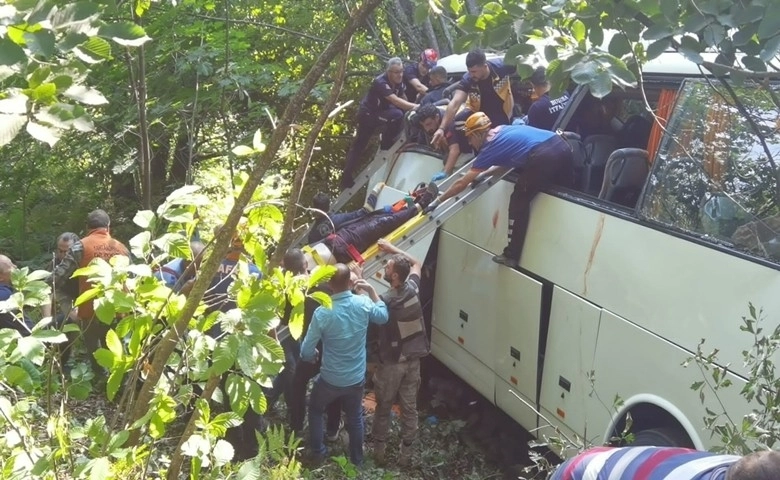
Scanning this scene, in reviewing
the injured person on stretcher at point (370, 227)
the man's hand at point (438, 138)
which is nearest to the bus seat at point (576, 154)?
the injured person on stretcher at point (370, 227)

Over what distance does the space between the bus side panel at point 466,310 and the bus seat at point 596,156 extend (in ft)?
2.97

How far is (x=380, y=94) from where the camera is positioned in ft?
28.0

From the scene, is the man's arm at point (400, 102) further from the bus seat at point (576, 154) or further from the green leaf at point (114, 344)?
the green leaf at point (114, 344)

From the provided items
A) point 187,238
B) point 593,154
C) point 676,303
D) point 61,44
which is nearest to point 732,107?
point 676,303

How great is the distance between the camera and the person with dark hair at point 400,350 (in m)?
5.76

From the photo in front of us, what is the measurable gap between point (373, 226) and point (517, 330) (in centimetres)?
139

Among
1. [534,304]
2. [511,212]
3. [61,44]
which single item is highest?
[61,44]

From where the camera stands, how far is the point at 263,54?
10.3m

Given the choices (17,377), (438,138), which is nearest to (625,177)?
(438,138)

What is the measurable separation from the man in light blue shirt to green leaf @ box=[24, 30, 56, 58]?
3318 millimetres

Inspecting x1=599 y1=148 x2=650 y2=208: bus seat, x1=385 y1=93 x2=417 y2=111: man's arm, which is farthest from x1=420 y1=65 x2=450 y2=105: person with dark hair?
x1=599 y1=148 x2=650 y2=208: bus seat

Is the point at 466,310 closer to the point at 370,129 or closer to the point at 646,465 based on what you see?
the point at 370,129

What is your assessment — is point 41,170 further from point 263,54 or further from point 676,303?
point 676,303

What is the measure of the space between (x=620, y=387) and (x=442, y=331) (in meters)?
2.44
